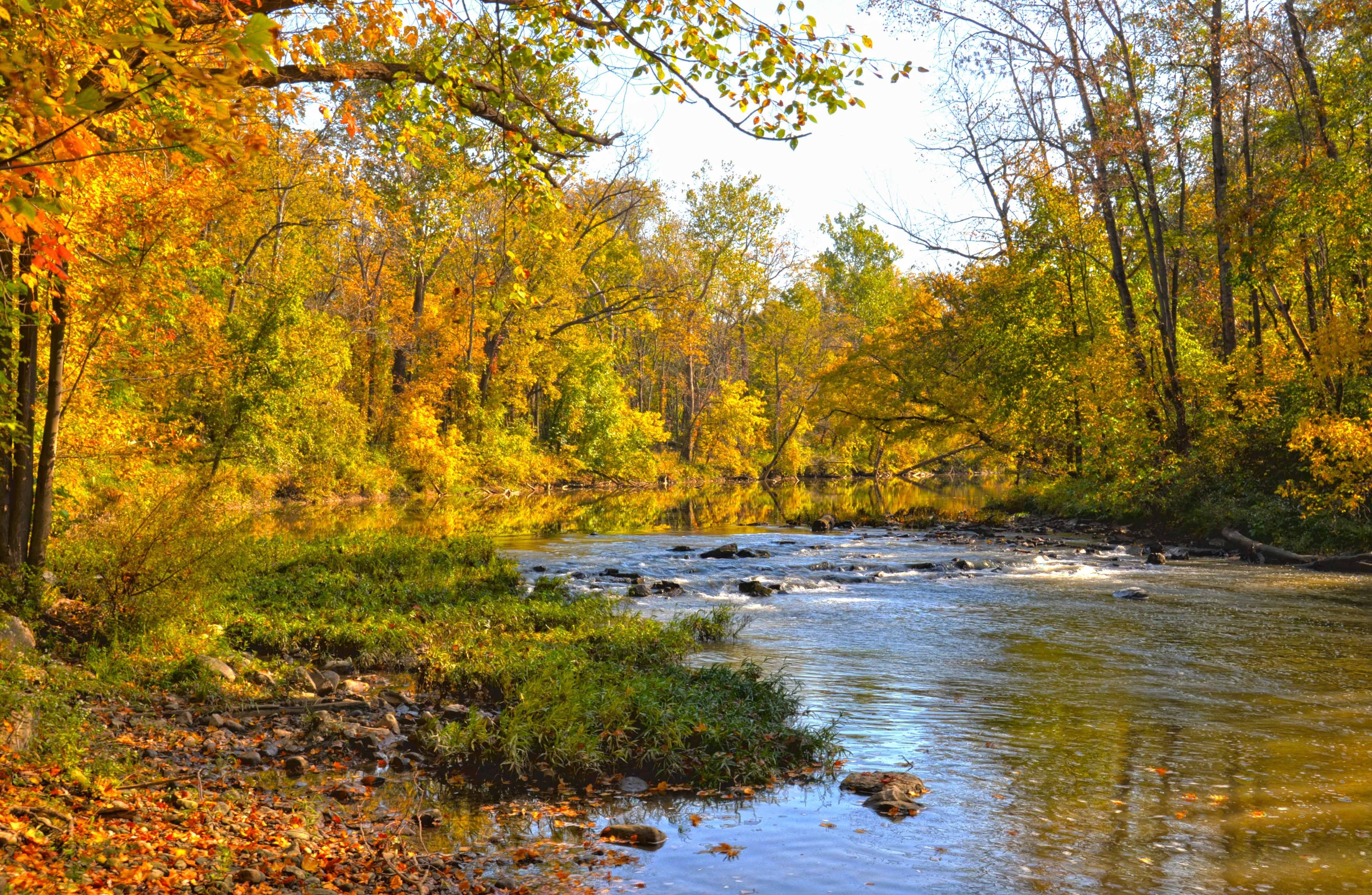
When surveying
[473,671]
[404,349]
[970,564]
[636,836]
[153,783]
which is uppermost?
[404,349]

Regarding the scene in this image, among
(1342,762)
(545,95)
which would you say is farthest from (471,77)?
(1342,762)

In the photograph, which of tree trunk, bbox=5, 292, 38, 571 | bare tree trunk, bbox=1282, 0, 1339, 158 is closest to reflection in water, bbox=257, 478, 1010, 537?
tree trunk, bbox=5, 292, 38, 571

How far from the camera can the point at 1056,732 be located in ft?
24.1

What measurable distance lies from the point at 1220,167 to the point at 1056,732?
58.5 ft

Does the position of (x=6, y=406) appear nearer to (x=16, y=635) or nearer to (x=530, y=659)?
(x=16, y=635)

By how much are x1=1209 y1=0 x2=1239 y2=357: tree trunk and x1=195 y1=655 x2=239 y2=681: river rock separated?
18.6 meters

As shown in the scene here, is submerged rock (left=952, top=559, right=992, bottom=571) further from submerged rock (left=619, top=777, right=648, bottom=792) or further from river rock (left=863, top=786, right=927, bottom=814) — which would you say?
submerged rock (left=619, top=777, right=648, bottom=792)

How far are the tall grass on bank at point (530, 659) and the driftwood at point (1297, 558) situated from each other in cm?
1189

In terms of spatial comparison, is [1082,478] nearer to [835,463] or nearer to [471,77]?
[471,77]

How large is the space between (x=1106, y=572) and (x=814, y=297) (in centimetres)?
4363

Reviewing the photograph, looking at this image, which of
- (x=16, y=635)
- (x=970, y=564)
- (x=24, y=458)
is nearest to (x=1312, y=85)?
(x=970, y=564)

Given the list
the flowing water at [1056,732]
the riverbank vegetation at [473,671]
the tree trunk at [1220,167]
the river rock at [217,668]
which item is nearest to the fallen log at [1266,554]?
the flowing water at [1056,732]

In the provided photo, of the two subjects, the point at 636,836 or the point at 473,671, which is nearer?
the point at 636,836

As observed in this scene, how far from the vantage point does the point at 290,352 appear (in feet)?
87.5
